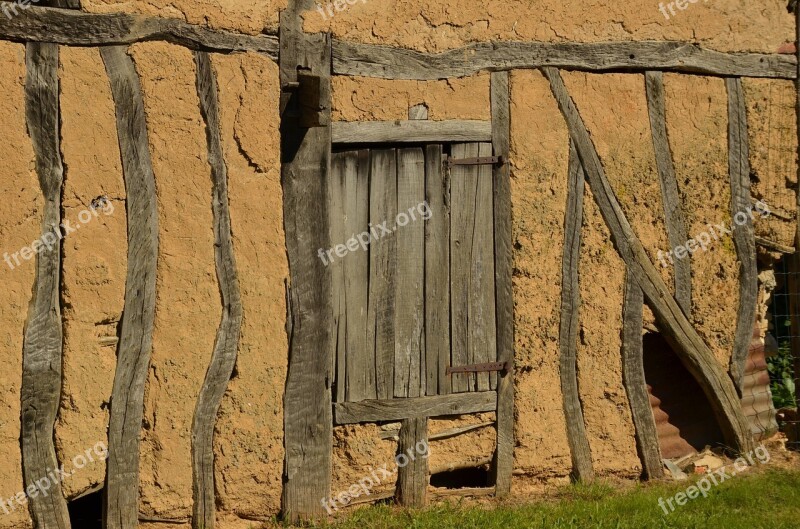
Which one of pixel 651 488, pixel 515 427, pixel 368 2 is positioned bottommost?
pixel 651 488

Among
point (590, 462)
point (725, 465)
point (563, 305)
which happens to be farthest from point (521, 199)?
point (725, 465)

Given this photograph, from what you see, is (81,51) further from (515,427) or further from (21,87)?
(515,427)

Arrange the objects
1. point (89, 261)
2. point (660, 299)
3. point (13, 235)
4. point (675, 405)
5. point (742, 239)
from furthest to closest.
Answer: point (675, 405)
point (742, 239)
point (660, 299)
point (89, 261)
point (13, 235)

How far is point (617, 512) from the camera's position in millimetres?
5914

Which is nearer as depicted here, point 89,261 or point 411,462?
point 89,261

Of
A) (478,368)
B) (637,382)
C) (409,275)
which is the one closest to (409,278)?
(409,275)

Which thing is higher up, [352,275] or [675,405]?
[352,275]

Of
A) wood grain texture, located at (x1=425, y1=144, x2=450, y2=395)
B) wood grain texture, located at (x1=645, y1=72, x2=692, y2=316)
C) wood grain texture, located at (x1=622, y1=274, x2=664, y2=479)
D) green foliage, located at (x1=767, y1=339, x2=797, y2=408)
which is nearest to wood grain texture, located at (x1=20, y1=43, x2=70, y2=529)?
wood grain texture, located at (x1=425, y1=144, x2=450, y2=395)

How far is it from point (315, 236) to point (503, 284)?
1361mm

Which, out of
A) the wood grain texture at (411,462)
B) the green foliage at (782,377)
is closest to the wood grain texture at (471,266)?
the wood grain texture at (411,462)

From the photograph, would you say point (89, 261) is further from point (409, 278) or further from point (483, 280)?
point (483, 280)

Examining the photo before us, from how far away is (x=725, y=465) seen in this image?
6902 millimetres

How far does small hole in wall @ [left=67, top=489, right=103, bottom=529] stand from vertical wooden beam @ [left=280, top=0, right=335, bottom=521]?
1.20m

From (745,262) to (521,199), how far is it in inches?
77.7
